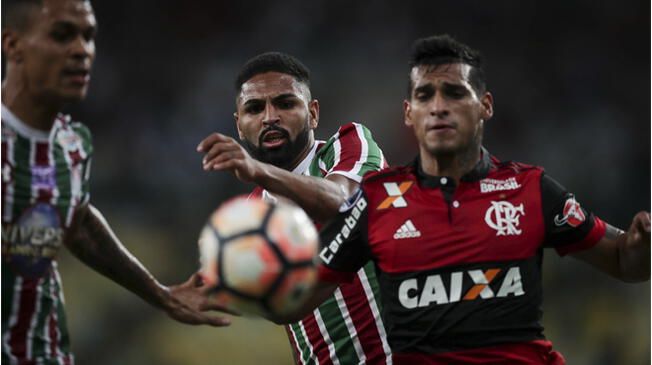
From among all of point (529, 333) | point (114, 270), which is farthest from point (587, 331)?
point (114, 270)

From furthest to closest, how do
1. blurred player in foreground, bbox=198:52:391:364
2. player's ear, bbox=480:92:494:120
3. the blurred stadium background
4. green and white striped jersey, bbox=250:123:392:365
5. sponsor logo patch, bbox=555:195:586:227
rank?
the blurred stadium background → green and white striped jersey, bbox=250:123:392:365 → blurred player in foreground, bbox=198:52:391:364 → player's ear, bbox=480:92:494:120 → sponsor logo patch, bbox=555:195:586:227

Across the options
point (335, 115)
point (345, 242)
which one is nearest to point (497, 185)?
point (345, 242)

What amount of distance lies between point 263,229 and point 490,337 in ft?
3.24

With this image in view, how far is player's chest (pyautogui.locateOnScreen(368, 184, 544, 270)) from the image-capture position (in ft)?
11.1

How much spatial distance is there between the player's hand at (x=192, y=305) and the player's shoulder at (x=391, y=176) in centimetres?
82

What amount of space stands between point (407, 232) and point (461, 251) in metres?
0.23

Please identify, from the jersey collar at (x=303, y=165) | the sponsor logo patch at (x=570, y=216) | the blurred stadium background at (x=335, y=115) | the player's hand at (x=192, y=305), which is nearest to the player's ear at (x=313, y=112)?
the jersey collar at (x=303, y=165)

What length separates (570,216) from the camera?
3.45 m

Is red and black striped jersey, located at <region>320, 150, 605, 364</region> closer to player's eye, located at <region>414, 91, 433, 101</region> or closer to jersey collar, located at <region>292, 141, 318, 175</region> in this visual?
player's eye, located at <region>414, 91, 433, 101</region>

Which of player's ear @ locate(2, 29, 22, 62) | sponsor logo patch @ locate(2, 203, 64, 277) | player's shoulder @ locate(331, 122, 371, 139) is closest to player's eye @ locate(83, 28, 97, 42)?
player's ear @ locate(2, 29, 22, 62)

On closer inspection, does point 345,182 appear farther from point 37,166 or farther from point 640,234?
point 37,166

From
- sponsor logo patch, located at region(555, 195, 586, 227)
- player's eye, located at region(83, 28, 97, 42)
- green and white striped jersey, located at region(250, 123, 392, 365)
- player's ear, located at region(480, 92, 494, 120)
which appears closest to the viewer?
player's eye, located at region(83, 28, 97, 42)

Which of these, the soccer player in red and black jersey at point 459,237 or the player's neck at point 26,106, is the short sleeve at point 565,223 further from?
the player's neck at point 26,106

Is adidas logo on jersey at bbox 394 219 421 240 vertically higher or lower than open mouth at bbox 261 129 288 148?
lower
